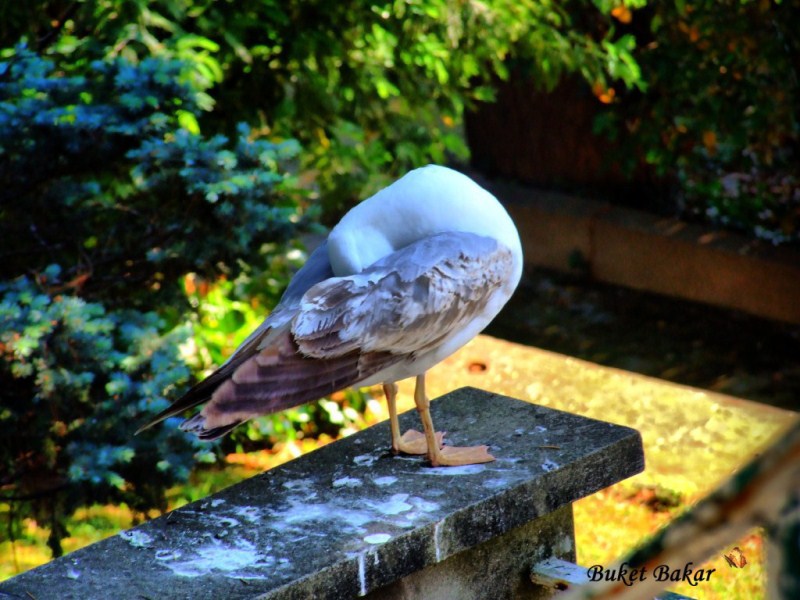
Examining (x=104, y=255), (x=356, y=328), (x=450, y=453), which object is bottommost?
(x=450, y=453)

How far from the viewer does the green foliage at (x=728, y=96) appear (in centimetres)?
624

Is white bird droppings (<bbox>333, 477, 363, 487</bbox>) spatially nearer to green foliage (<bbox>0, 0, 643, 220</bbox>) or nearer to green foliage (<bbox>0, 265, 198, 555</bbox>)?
green foliage (<bbox>0, 265, 198, 555</bbox>)

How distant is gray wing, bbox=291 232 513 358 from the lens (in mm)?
2408

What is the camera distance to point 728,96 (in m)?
6.39

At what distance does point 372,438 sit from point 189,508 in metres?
0.59

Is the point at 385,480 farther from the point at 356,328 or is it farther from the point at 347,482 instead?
the point at 356,328

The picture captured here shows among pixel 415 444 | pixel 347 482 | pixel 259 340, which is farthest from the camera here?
pixel 415 444

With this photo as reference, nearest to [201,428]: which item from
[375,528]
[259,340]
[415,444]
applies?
[259,340]

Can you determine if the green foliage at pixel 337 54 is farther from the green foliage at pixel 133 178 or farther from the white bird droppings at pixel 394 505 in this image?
the white bird droppings at pixel 394 505

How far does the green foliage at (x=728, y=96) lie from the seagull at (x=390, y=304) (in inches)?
146

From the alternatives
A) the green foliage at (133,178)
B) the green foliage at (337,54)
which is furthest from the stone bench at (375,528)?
the green foliage at (337,54)

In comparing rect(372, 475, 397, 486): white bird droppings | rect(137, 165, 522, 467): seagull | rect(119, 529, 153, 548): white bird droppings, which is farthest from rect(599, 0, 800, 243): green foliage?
rect(119, 529, 153, 548): white bird droppings

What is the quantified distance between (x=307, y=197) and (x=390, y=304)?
2.96 m

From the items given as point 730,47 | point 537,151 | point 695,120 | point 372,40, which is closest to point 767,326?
point 695,120
